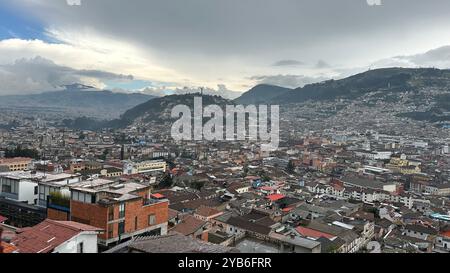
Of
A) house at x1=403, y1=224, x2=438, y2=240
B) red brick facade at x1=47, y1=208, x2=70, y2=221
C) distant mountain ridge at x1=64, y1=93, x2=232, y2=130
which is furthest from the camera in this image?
distant mountain ridge at x1=64, y1=93, x2=232, y2=130

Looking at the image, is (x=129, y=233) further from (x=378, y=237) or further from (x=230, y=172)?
(x=230, y=172)

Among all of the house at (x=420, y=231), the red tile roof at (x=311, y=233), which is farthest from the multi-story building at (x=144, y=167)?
the house at (x=420, y=231)

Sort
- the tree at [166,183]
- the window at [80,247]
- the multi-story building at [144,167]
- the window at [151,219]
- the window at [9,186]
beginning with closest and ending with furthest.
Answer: the window at [80,247], the window at [151,219], the window at [9,186], the tree at [166,183], the multi-story building at [144,167]

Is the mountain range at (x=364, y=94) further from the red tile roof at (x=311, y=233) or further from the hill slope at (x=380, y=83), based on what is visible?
the red tile roof at (x=311, y=233)

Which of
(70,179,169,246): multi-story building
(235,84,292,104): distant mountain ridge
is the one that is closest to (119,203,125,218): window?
(70,179,169,246): multi-story building

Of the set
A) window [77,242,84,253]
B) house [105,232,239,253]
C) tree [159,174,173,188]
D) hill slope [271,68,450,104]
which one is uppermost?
hill slope [271,68,450,104]

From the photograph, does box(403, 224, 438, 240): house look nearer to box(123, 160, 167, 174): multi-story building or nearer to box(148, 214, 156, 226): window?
box(148, 214, 156, 226): window

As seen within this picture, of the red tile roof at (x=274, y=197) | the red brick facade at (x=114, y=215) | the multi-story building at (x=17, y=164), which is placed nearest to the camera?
the red brick facade at (x=114, y=215)
